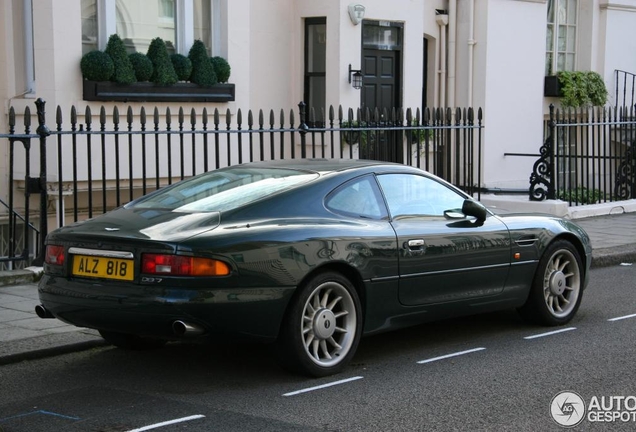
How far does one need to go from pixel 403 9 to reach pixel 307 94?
210cm

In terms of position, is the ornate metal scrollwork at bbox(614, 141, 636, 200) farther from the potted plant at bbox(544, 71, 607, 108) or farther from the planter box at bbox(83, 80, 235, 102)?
the planter box at bbox(83, 80, 235, 102)

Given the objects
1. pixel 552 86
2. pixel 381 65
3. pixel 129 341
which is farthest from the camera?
pixel 552 86

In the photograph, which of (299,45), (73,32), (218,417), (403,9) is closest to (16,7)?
(73,32)

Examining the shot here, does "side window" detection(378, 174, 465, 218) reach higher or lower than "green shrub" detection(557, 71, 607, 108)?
lower

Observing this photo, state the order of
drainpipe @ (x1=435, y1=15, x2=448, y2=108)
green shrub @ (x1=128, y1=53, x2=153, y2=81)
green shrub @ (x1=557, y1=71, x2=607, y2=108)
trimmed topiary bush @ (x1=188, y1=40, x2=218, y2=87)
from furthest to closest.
A: green shrub @ (x1=557, y1=71, x2=607, y2=108), drainpipe @ (x1=435, y1=15, x2=448, y2=108), trimmed topiary bush @ (x1=188, y1=40, x2=218, y2=87), green shrub @ (x1=128, y1=53, x2=153, y2=81)

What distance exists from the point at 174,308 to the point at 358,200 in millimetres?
1761

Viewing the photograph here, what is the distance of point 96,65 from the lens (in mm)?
12406

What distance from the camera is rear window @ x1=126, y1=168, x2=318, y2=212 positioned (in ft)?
22.9

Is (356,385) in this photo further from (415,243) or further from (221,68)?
(221,68)

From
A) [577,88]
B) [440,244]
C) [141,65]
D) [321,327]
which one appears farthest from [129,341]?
[577,88]

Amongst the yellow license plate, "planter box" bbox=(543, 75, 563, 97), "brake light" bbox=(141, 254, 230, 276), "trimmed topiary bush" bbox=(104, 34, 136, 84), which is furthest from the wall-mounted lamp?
"brake light" bbox=(141, 254, 230, 276)

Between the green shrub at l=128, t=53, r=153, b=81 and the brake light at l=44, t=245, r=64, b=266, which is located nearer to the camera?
the brake light at l=44, t=245, r=64, b=266

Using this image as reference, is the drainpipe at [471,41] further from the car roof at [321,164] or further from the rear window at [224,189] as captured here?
the rear window at [224,189]

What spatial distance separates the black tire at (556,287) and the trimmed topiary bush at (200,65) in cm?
664
